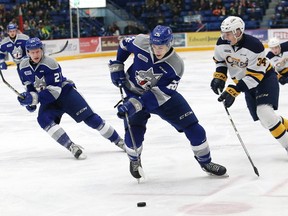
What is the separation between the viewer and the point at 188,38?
20.7 m

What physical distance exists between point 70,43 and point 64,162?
13.0m

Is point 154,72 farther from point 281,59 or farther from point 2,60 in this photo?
point 2,60

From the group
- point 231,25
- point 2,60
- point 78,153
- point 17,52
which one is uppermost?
point 231,25

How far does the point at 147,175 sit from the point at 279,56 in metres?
3.05

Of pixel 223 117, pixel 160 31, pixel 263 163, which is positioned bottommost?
pixel 223 117

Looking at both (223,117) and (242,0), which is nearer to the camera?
(223,117)

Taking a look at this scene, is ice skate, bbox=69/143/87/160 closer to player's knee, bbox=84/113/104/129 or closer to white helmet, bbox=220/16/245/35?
player's knee, bbox=84/113/104/129

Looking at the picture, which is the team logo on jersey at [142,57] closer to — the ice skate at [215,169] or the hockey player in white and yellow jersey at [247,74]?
the hockey player in white and yellow jersey at [247,74]

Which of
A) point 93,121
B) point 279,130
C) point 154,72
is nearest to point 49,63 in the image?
point 93,121

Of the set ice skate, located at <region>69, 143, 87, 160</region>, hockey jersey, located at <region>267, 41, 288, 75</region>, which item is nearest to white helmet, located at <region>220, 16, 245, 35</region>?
ice skate, located at <region>69, 143, 87, 160</region>

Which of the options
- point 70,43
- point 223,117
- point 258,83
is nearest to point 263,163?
point 258,83

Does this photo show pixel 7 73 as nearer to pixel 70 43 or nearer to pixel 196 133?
pixel 70 43

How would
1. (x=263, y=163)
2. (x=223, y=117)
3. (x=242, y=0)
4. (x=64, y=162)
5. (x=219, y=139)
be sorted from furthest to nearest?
(x=242, y=0)
(x=223, y=117)
(x=219, y=139)
(x=64, y=162)
(x=263, y=163)

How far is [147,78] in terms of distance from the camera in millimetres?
4695
